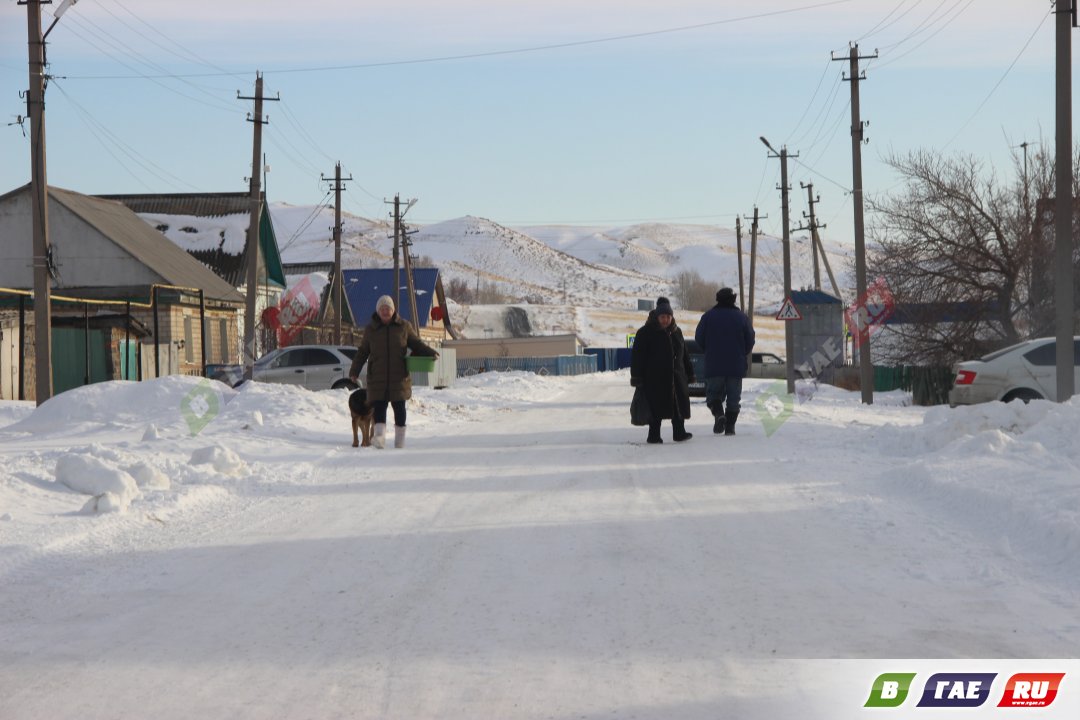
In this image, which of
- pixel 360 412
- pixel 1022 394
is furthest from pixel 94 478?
pixel 1022 394

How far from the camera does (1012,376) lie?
19594 mm

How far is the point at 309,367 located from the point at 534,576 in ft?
82.6

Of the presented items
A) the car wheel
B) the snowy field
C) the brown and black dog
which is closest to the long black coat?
the snowy field

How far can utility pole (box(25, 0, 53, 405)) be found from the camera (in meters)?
22.8

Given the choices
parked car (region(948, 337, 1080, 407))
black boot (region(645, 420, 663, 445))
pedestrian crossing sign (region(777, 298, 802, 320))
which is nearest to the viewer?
black boot (region(645, 420, 663, 445))

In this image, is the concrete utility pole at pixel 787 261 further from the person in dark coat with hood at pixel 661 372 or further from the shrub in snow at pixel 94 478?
the shrub in snow at pixel 94 478

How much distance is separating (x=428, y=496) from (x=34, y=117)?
16234 millimetres

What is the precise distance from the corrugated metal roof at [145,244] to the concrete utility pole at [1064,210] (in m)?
32.4

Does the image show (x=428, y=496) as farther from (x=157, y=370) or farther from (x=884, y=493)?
(x=157, y=370)

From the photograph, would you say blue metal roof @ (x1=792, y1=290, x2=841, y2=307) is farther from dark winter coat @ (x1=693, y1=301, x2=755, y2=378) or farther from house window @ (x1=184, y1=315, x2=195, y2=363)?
dark winter coat @ (x1=693, y1=301, x2=755, y2=378)

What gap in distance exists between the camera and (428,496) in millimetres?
10703

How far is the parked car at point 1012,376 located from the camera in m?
19.5

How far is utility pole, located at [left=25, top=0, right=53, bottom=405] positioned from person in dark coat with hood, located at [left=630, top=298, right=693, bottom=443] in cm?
1279

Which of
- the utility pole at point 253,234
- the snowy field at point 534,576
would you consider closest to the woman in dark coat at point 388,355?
the snowy field at point 534,576
